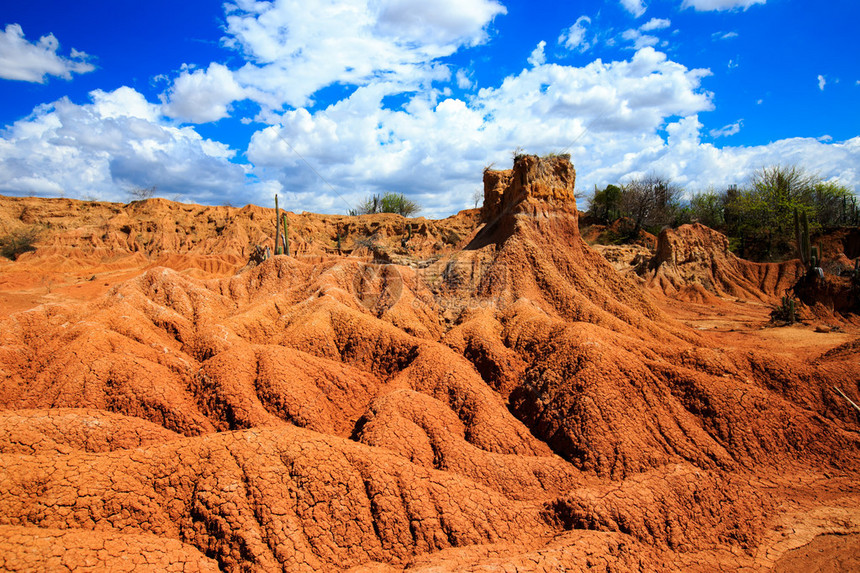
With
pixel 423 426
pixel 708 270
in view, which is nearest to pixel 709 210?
pixel 708 270

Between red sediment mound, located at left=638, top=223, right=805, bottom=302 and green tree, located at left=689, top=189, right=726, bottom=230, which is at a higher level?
green tree, located at left=689, top=189, right=726, bottom=230

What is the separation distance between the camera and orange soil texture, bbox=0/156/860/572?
150 inches

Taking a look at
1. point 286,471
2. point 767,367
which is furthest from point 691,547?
point 286,471

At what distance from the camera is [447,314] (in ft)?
30.9

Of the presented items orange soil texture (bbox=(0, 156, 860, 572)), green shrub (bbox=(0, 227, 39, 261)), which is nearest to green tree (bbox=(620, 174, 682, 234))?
orange soil texture (bbox=(0, 156, 860, 572))

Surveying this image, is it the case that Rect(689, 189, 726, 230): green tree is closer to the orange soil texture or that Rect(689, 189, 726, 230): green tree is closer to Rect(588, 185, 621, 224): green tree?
Rect(588, 185, 621, 224): green tree

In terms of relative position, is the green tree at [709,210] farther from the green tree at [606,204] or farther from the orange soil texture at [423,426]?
the orange soil texture at [423,426]

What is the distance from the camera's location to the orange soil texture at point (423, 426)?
381cm

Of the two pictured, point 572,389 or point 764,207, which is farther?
point 764,207

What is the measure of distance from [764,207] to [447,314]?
3515cm

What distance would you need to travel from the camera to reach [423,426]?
5.66 meters

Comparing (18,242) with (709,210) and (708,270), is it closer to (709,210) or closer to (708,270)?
(708,270)

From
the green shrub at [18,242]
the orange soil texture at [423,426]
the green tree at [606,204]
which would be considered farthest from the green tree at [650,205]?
the green shrub at [18,242]

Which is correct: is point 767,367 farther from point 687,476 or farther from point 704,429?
point 687,476
